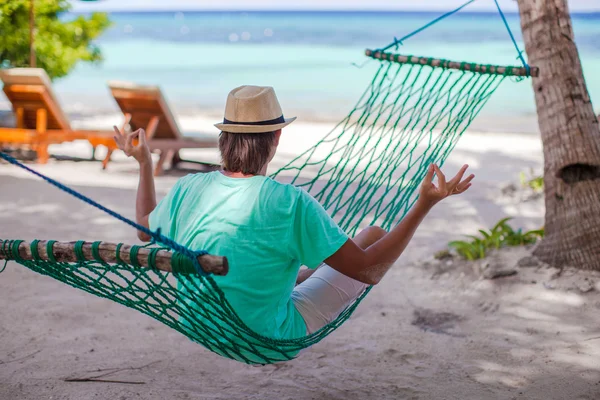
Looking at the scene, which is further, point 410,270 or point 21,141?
point 21,141

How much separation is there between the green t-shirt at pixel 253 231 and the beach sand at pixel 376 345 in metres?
0.67

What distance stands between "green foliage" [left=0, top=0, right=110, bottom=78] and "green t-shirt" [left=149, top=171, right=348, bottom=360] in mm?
5855

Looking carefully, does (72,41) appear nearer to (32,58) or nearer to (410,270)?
(32,58)

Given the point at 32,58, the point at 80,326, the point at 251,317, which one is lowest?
the point at 80,326

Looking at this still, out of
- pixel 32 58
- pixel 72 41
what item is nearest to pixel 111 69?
pixel 72 41

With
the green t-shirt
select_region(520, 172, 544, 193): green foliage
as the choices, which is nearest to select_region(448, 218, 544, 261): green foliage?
select_region(520, 172, 544, 193): green foliage

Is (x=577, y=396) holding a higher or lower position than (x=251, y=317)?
lower

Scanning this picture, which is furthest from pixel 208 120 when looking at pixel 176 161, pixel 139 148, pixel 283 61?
pixel 283 61

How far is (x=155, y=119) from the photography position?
19.7 ft

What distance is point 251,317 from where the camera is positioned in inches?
74.5

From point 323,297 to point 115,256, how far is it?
2.27ft

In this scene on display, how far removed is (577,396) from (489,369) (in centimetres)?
36

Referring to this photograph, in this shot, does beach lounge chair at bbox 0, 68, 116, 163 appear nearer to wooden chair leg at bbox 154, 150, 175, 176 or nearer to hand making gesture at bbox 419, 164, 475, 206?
wooden chair leg at bbox 154, 150, 175, 176

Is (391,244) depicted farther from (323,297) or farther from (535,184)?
(535,184)
